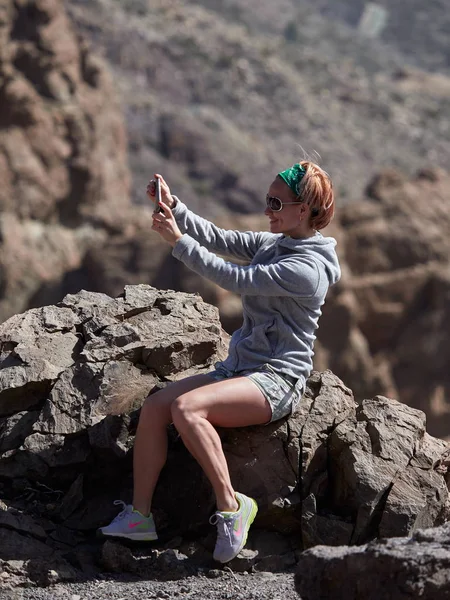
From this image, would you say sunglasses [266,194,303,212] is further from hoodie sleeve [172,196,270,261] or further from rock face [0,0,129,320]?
rock face [0,0,129,320]

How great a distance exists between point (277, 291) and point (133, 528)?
4.02 ft

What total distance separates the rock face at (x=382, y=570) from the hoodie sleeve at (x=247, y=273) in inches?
45.4

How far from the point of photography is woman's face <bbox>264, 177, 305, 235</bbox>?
4.44m

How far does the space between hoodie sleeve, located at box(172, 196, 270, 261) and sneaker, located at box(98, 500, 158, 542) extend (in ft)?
4.29

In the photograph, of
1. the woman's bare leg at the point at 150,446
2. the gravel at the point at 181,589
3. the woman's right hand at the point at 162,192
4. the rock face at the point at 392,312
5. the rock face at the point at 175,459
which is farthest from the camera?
the rock face at the point at 392,312

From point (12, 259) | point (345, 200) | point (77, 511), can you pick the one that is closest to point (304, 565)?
point (77, 511)

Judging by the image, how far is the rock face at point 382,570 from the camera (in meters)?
3.40

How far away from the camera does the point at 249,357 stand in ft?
14.6

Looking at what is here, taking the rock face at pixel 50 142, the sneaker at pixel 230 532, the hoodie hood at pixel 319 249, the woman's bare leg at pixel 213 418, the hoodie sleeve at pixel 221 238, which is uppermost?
the hoodie hood at pixel 319 249

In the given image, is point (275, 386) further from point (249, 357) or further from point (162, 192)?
point (162, 192)

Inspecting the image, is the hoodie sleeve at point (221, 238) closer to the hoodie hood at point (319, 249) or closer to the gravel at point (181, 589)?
the hoodie hood at point (319, 249)

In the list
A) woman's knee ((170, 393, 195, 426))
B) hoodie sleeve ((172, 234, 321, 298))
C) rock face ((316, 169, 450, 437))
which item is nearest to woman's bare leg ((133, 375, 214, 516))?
woman's knee ((170, 393, 195, 426))

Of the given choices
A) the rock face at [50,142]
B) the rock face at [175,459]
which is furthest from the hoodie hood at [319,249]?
the rock face at [50,142]

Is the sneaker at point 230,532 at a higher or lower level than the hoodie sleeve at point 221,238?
lower
